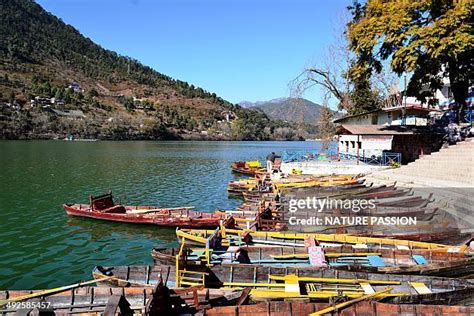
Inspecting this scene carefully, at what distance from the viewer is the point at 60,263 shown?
16219 millimetres

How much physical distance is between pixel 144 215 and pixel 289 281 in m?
13.1

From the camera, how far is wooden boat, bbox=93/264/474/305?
1029 centimetres

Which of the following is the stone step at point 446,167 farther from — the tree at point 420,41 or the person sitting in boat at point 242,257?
the person sitting in boat at point 242,257

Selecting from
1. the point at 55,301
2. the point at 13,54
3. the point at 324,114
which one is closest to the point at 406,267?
the point at 55,301

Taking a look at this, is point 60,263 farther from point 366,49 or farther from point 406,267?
point 366,49

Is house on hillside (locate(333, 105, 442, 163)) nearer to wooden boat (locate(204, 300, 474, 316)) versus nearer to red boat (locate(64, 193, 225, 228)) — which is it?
red boat (locate(64, 193, 225, 228))

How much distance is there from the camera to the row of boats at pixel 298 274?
862 cm

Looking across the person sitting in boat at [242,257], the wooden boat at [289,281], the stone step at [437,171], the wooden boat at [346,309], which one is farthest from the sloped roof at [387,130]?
the wooden boat at [346,309]

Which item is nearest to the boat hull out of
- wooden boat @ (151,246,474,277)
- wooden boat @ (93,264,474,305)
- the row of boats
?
the row of boats

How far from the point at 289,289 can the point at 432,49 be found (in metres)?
19.7

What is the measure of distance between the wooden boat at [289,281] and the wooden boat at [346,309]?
3.88 feet

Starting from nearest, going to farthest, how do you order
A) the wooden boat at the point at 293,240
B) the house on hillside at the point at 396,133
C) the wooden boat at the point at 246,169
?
1. the wooden boat at the point at 293,240
2. the house on hillside at the point at 396,133
3. the wooden boat at the point at 246,169

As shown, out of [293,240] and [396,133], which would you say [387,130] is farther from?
[293,240]

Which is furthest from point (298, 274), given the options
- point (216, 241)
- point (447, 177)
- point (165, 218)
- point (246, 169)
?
point (246, 169)
